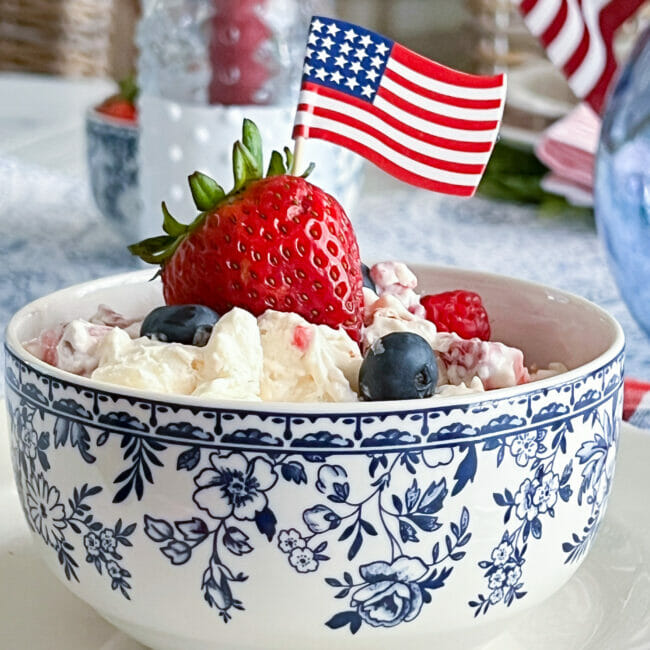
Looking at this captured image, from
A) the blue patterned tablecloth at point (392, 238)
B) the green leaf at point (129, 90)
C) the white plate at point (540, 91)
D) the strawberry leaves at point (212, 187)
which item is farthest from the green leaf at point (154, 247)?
the white plate at point (540, 91)

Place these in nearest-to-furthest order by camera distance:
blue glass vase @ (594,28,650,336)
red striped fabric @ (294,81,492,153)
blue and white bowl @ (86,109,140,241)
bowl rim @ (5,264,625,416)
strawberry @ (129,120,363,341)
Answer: bowl rim @ (5,264,625,416) → strawberry @ (129,120,363,341) → red striped fabric @ (294,81,492,153) → blue glass vase @ (594,28,650,336) → blue and white bowl @ (86,109,140,241)

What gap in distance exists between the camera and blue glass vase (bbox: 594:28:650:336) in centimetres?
101

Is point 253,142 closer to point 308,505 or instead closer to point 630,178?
point 308,505

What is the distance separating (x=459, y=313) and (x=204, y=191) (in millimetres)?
154

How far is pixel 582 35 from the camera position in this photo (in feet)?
4.09

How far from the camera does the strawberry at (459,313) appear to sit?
0.69 metres

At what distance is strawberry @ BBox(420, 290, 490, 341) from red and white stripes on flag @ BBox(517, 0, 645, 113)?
605 millimetres

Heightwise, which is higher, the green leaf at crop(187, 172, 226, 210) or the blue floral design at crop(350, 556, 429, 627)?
the green leaf at crop(187, 172, 226, 210)

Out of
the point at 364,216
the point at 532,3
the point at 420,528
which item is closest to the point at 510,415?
the point at 420,528

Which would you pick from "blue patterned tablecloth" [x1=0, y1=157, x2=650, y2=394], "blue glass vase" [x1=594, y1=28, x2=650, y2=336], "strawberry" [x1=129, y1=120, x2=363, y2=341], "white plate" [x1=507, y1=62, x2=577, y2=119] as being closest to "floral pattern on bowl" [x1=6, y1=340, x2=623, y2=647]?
"strawberry" [x1=129, y1=120, x2=363, y2=341]

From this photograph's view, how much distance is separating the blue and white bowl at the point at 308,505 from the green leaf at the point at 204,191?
14cm

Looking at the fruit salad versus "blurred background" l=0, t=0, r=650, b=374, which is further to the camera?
"blurred background" l=0, t=0, r=650, b=374

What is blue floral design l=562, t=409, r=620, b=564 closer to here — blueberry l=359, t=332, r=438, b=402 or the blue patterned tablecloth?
blueberry l=359, t=332, r=438, b=402

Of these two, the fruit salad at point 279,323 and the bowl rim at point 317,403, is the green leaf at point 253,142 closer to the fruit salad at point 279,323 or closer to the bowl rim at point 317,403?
the fruit salad at point 279,323
